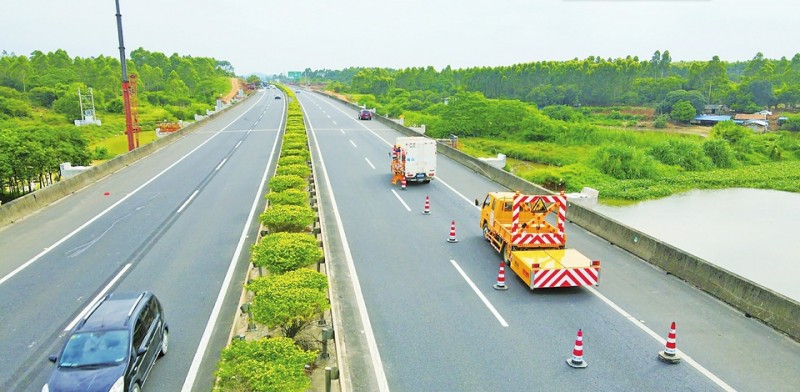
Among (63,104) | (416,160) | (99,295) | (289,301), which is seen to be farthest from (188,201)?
(63,104)

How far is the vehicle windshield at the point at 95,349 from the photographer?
801 centimetres

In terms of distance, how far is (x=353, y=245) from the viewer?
16.2 m

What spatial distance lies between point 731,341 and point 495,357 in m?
4.86

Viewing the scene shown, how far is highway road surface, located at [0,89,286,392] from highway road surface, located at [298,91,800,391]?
2.93 m

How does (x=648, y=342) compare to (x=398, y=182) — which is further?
(x=398, y=182)

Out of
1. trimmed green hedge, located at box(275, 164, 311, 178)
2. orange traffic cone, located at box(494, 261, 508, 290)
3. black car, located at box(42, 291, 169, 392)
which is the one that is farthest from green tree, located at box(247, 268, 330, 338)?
trimmed green hedge, located at box(275, 164, 311, 178)

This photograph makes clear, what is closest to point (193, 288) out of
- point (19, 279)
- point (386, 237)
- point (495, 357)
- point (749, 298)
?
point (19, 279)

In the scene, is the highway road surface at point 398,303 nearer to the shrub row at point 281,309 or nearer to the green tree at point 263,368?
the shrub row at point 281,309

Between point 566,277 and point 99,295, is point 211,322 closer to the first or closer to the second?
point 99,295

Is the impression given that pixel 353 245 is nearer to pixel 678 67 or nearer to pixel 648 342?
pixel 648 342

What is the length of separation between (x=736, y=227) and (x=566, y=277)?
2140 centimetres

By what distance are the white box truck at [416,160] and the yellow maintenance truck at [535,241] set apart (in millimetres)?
8662

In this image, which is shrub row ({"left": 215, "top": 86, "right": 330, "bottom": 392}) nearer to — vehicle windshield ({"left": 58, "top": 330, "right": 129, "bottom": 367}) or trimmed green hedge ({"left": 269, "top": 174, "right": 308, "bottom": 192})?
vehicle windshield ({"left": 58, "top": 330, "right": 129, "bottom": 367})

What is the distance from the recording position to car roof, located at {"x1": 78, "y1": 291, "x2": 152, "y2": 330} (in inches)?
341
